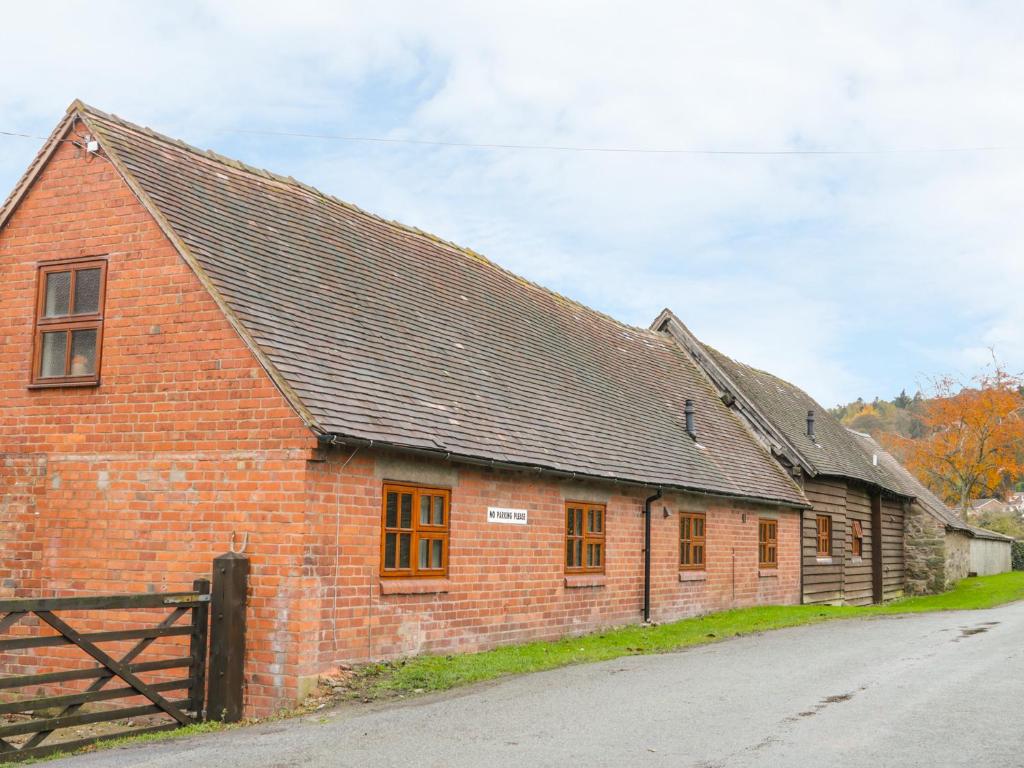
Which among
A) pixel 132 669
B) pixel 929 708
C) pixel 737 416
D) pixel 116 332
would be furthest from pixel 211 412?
pixel 737 416

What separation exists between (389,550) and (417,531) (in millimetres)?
526

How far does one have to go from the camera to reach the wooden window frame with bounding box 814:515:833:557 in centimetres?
2719

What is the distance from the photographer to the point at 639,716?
9.86 m

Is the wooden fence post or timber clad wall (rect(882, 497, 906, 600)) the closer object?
the wooden fence post

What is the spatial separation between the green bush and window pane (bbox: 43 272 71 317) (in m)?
54.5

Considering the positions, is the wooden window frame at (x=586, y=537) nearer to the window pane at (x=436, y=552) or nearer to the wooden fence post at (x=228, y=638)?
the window pane at (x=436, y=552)

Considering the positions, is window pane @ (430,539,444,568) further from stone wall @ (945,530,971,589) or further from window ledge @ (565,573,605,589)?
stone wall @ (945,530,971,589)

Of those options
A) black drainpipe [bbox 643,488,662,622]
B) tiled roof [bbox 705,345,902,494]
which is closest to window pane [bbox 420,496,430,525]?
black drainpipe [bbox 643,488,662,622]

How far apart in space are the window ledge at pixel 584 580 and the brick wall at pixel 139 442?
236 inches

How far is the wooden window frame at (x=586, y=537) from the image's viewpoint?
1648 centimetres

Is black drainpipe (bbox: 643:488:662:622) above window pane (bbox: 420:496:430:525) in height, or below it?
below

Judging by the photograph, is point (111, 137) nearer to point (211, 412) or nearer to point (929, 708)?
point (211, 412)

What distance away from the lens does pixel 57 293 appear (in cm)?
1381

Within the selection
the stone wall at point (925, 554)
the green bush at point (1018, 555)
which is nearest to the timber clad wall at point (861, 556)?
the stone wall at point (925, 554)
